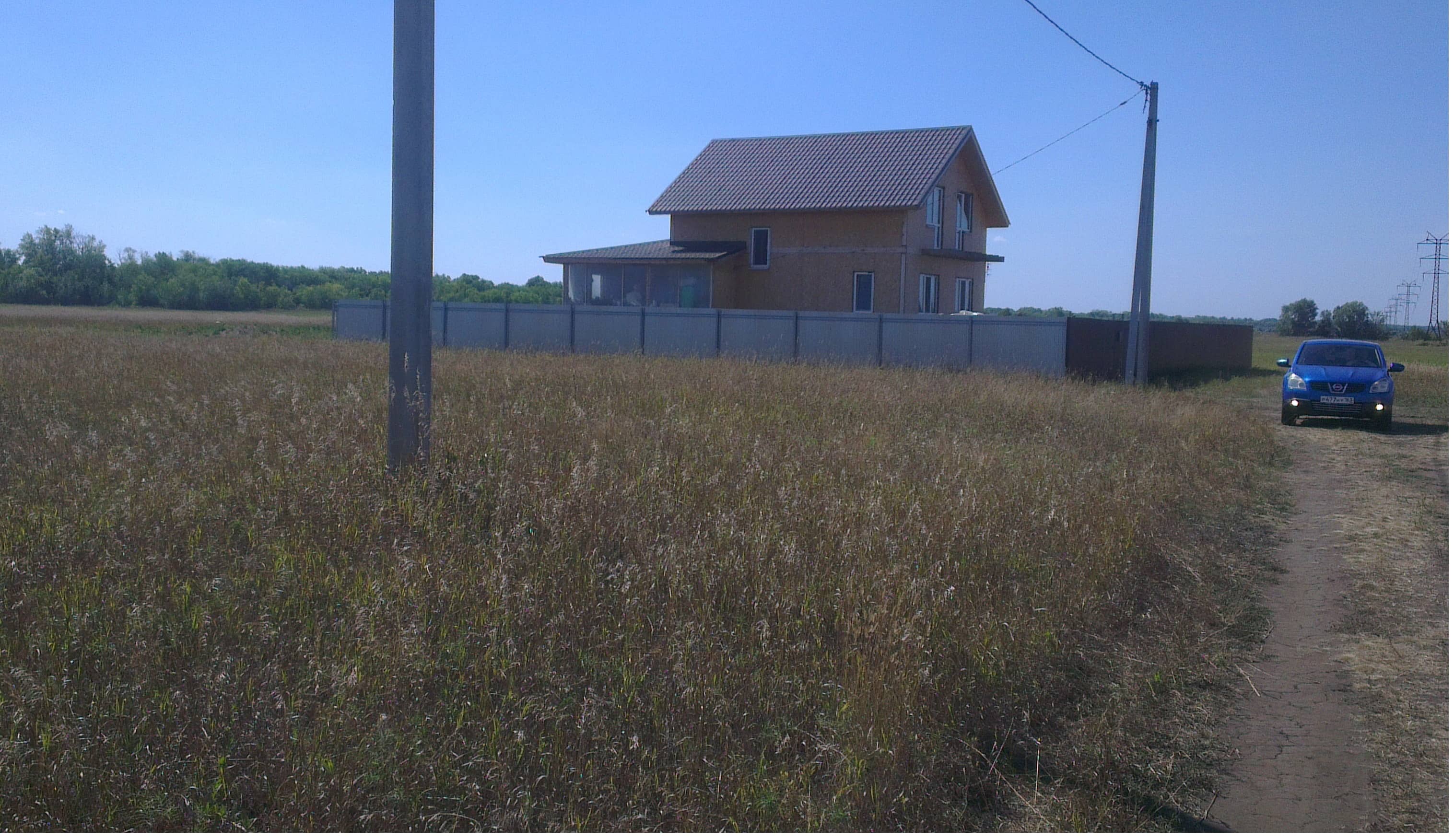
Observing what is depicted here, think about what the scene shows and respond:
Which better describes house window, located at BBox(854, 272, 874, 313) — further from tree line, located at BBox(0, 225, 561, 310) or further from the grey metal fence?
tree line, located at BBox(0, 225, 561, 310)

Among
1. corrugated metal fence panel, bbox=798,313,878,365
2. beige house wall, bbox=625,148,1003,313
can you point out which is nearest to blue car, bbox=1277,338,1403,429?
corrugated metal fence panel, bbox=798,313,878,365

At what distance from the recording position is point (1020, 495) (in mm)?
7383

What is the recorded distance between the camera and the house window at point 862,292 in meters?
32.6

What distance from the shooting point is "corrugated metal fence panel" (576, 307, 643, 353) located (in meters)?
28.8

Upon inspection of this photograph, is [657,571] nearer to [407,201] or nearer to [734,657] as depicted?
[734,657]

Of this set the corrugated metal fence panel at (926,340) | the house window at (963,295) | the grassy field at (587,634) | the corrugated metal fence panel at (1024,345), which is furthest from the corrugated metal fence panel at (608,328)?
the grassy field at (587,634)

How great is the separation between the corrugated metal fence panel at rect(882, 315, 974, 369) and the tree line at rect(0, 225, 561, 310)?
34346 millimetres

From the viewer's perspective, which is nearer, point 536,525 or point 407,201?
point 536,525

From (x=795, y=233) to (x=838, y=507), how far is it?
28.0 metres

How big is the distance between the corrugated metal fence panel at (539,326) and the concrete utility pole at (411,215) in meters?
22.6

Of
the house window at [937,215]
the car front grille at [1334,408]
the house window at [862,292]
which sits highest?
the house window at [937,215]

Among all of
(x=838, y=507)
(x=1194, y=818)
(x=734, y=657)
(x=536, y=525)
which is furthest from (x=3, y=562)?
(x=1194, y=818)

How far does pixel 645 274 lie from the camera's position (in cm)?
3350

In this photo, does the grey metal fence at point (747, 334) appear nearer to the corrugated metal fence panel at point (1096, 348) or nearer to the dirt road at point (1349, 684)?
the corrugated metal fence panel at point (1096, 348)
